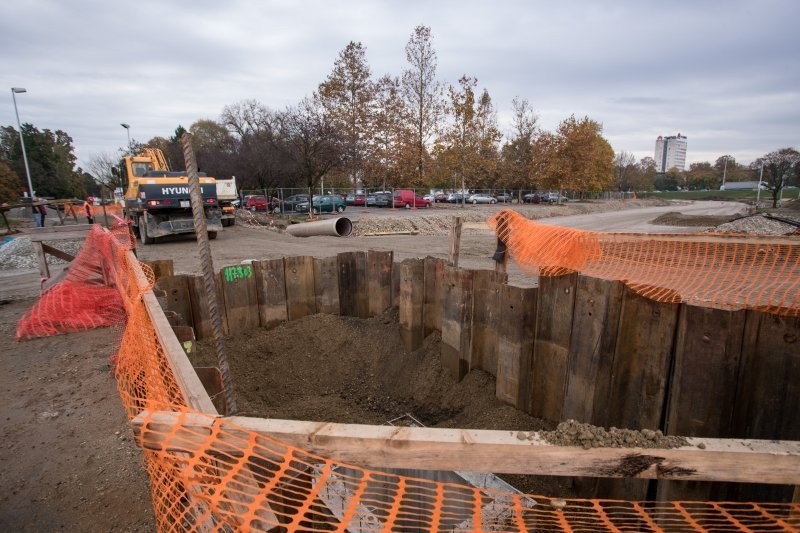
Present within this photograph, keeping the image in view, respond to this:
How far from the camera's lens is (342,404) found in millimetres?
4918

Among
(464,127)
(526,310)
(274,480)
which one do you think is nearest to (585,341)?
(526,310)

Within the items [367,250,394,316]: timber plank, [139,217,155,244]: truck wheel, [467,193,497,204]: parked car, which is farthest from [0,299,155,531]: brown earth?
[467,193,497,204]: parked car

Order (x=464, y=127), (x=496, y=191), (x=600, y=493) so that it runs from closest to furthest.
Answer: (x=600, y=493) → (x=464, y=127) → (x=496, y=191)

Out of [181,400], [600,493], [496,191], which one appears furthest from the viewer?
[496,191]

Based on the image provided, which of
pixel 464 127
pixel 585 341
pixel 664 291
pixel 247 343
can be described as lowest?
pixel 247 343

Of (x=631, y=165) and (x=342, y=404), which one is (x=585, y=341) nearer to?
(x=342, y=404)

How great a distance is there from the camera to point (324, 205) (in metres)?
29.2

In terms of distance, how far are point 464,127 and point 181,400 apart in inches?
1399

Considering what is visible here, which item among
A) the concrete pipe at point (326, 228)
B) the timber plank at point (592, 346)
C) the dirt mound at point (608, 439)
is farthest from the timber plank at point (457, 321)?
the concrete pipe at point (326, 228)

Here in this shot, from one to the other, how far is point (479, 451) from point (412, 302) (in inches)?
151

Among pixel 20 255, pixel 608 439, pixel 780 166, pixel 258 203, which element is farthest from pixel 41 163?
pixel 780 166

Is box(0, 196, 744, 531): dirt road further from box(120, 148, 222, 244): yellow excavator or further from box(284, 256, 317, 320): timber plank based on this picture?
box(120, 148, 222, 244): yellow excavator

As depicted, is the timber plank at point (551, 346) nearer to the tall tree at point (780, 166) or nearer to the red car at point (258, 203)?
the red car at point (258, 203)

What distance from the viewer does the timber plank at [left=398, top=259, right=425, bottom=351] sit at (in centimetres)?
522
